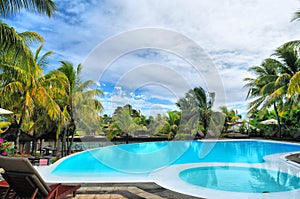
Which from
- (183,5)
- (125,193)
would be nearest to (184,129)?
(183,5)

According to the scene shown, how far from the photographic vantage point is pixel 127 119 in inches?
690

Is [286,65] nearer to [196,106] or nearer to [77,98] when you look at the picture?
[196,106]

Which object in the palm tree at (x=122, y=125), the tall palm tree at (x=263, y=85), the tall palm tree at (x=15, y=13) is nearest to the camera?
the tall palm tree at (x=15, y=13)

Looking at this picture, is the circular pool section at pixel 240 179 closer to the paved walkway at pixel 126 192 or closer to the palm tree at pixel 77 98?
the paved walkway at pixel 126 192

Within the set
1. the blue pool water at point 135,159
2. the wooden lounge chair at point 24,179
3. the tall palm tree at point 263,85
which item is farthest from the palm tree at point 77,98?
the tall palm tree at point 263,85

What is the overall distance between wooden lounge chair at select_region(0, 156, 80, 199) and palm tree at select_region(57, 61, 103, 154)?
22.8 ft

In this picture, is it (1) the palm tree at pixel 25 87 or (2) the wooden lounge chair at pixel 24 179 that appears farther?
(1) the palm tree at pixel 25 87

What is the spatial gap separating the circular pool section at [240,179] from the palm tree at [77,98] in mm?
6167

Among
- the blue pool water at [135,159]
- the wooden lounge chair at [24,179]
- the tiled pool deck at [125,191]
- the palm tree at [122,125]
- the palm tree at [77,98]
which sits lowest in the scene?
the blue pool water at [135,159]

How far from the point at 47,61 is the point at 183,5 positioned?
6.36 meters

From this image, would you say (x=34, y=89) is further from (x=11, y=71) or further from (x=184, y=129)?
(x=184, y=129)

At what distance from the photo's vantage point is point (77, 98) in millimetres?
10219

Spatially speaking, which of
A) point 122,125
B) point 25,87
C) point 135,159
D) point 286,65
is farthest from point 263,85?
point 25,87

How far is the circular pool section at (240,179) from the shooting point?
A: 5.05 meters
